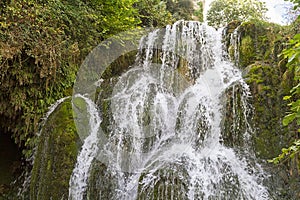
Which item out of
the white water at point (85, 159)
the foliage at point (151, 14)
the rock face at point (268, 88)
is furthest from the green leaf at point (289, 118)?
the foliage at point (151, 14)

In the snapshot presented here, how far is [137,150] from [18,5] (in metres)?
3.50

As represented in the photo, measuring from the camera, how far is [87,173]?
4.70m

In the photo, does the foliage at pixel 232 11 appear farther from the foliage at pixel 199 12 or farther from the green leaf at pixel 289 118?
the green leaf at pixel 289 118

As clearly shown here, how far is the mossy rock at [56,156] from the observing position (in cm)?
473

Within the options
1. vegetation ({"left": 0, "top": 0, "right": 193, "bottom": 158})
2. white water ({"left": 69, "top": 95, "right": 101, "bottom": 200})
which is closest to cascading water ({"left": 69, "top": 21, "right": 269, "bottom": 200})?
white water ({"left": 69, "top": 95, "right": 101, "bottom": 200})

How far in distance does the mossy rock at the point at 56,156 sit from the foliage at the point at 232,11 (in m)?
10.4

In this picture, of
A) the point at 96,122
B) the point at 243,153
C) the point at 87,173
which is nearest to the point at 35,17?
the point at 96,122

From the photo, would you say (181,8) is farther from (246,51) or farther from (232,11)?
(246,51)

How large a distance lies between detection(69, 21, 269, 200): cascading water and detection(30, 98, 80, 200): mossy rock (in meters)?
0.18

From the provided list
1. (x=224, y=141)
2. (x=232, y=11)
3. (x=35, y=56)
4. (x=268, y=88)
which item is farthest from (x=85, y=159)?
(x=232, y=11)

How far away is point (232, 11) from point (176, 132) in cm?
998

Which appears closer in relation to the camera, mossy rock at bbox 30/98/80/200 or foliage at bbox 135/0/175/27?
mossy rock at bbox 30/98/80/200

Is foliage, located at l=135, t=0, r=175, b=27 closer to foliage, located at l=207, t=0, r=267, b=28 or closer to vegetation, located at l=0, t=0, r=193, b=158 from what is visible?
vegetation, located at l=0, t=0, r=193, b=158

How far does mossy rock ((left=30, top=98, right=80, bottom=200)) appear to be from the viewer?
15.5 feet
